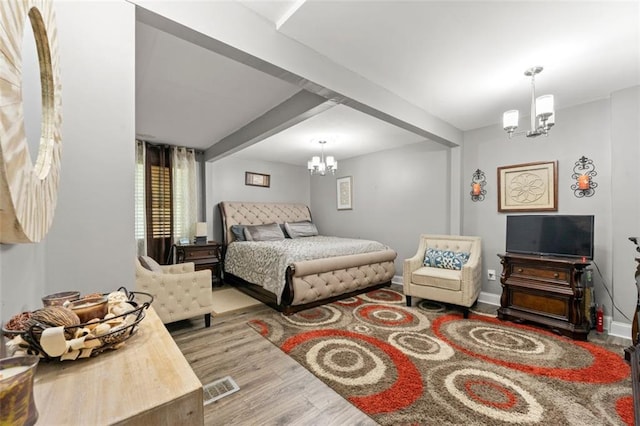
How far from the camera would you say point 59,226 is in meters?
1.01

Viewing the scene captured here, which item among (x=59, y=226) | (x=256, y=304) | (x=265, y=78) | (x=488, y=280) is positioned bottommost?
(x=256, y=304)

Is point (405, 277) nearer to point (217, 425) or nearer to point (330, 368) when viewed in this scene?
point (330, 368)

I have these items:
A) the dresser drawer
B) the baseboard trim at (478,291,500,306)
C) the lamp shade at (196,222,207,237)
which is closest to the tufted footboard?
the baseboard trim at (478,291,500,306)

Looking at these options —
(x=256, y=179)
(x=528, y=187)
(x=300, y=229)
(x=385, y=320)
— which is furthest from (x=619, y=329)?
(x=256, y=179)

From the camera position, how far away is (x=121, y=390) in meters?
0.51

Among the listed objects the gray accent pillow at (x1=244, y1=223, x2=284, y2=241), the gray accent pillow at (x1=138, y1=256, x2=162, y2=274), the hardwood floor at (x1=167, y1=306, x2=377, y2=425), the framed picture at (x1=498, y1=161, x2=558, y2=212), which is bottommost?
the hardwood floor at (x1=167, y1=306, x2=377, y2=425)

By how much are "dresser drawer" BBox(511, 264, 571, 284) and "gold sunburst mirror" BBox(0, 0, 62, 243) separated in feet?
12.5

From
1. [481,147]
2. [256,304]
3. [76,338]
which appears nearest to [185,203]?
[256,304]

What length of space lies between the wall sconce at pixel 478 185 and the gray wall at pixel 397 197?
0.37m

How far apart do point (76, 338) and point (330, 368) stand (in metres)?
1.86

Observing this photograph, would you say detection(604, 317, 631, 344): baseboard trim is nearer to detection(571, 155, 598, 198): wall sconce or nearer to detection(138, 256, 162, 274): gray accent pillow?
detection(571, 155, 598, 198): wall sconce

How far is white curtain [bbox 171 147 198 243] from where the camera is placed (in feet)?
14.8

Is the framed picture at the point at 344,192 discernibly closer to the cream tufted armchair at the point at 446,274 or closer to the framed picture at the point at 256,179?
the framed picture at the point at 256,179

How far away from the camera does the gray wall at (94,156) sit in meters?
1.02
